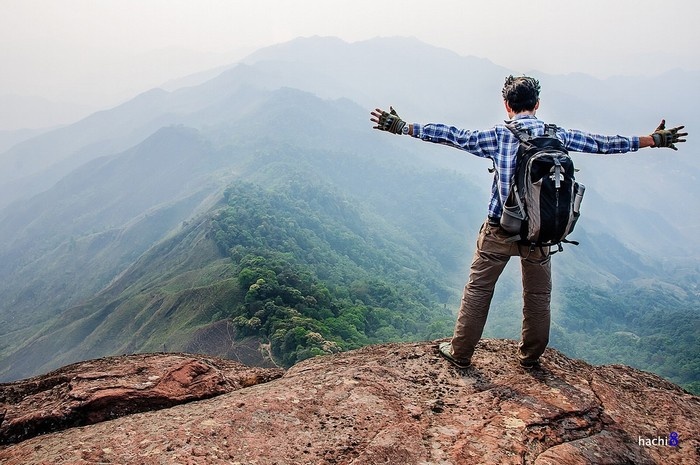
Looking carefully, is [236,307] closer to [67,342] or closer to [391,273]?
[67,342]

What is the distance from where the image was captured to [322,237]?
3844 inches

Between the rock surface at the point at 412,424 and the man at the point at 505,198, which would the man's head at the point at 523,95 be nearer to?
the man at the point at 505,198

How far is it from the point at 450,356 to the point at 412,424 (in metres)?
1.21

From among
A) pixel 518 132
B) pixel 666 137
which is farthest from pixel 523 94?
pixel 666 137

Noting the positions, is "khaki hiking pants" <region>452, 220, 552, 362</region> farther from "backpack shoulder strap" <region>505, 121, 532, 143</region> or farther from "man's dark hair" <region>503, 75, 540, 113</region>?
"man's dark hair" <region>503, 75, 540, 113</region>

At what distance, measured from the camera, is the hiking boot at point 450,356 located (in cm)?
447

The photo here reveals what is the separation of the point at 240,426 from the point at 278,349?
96.6ft

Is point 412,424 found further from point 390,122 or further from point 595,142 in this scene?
point 595,142

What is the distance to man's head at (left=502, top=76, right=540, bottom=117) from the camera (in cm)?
387

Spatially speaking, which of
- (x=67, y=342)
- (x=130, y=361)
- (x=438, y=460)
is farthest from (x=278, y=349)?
(x=67, y=342)

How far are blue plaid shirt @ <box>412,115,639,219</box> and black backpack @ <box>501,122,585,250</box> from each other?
9 cm


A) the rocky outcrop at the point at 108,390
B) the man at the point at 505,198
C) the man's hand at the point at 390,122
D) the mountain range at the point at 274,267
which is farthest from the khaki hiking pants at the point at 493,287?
the mountain range at the point at 274,267

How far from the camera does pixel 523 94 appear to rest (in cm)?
388

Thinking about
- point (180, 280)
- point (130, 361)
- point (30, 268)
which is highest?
point (130, 361)
